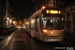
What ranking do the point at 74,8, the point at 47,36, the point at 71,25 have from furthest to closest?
1. the point at 71,25
2. the point at 74,8
3. the point at 47,36

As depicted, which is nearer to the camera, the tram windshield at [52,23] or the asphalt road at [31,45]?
the asphalt road at [31,45]

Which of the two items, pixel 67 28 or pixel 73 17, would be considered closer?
pixel 73 17

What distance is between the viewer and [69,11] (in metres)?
27.7

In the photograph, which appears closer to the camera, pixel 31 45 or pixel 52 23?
pixel 52 23

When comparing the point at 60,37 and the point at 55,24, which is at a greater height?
the point at 55,24

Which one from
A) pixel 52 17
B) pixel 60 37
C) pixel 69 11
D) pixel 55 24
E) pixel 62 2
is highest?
pixel 62 2

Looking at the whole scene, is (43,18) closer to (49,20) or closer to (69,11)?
(49,20)

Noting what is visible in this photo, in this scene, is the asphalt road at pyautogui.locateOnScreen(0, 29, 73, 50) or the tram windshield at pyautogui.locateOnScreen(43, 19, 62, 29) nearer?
the asphalt road at pyautogui.locateOnScreen(0, 29, 73, 50)

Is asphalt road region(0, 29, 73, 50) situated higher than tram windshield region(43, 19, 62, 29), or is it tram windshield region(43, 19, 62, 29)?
tram windshield region(43, 19, 62, 29)

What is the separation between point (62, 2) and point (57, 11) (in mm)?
19953

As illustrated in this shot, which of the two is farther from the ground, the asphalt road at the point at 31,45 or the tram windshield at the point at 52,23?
the tram windshield at the point at 52,23

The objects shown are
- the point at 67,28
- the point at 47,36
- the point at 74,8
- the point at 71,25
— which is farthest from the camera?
the point at 67,28

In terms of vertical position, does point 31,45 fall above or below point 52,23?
below

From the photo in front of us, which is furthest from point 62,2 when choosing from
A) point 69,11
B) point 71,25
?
point 71,25
